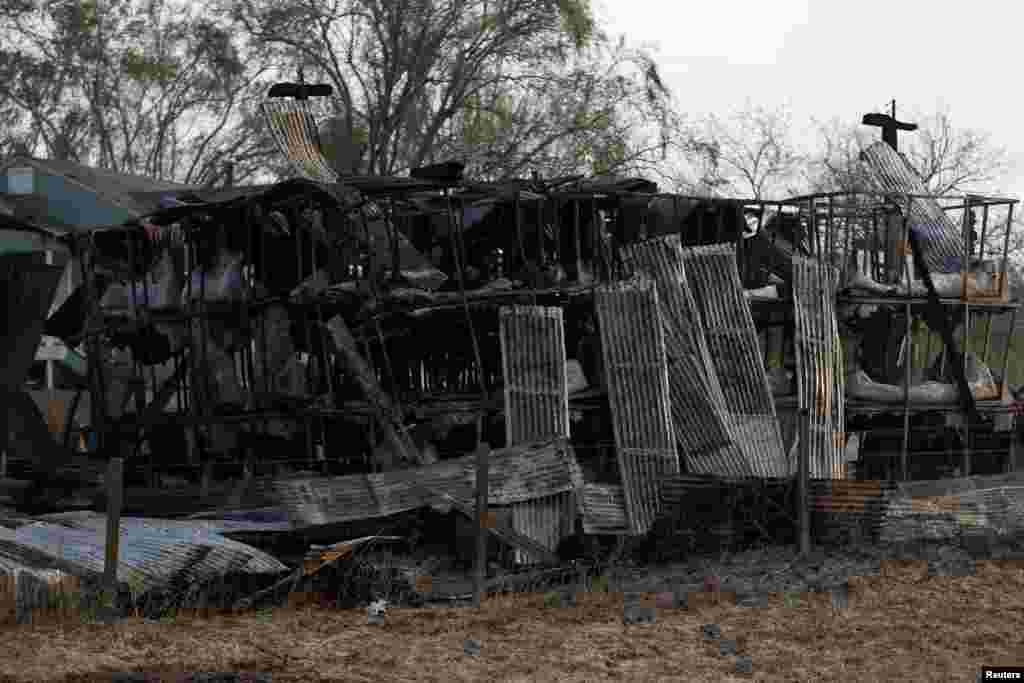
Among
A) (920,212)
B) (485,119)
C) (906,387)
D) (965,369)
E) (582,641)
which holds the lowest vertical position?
(582,641)

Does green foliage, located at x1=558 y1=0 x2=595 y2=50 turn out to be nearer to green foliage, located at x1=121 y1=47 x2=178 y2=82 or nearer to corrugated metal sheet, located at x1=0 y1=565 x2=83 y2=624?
green foliage, located at x1=121 y1=47 x2=178 y2=82

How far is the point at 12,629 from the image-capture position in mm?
11648

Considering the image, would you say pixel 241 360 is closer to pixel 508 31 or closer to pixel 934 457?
pixel 934 457

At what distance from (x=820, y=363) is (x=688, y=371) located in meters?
2.23

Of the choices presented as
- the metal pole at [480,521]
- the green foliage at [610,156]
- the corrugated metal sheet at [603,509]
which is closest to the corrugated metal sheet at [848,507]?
the corrugated metal sheet at [603,509]

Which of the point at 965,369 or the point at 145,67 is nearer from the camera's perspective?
the point at 965,369

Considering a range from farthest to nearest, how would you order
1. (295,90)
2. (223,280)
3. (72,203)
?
(72,203) → (295,90) → (223,280)

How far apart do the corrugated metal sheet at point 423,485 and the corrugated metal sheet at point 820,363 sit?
4151 millimetres

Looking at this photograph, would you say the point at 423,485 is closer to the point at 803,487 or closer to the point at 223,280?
the point at 803,487

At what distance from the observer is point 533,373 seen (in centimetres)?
1670

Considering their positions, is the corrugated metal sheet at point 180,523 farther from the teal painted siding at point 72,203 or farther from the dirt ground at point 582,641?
the teal painted siding at point 72,203

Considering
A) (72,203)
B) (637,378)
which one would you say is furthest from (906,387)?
(72,203)

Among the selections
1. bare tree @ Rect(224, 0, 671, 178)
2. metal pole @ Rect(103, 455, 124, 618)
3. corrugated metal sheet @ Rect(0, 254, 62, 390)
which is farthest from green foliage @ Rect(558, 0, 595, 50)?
metal pole @ Rect(103, 455, 124, 618)

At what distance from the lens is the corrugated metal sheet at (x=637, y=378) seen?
16.7 metres
